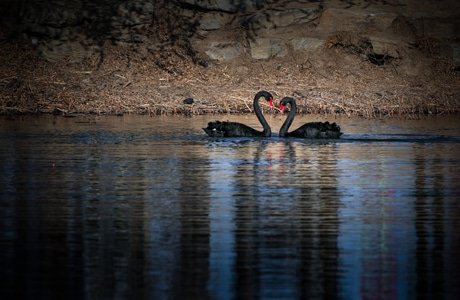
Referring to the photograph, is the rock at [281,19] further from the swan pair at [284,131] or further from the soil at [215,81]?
the swan pair at [284,131]

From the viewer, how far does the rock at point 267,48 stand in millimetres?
37750

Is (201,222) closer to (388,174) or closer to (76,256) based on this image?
(76,256)

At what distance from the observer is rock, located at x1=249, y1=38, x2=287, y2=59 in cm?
3775

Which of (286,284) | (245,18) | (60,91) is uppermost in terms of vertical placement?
(245,18)

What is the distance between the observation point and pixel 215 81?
1380 inches

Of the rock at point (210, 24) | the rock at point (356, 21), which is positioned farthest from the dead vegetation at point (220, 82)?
the rock at point (210, 24)

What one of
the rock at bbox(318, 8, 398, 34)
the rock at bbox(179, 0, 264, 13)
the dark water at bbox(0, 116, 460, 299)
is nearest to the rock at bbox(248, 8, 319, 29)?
the rock at bbox(318, 8, 398, 34)

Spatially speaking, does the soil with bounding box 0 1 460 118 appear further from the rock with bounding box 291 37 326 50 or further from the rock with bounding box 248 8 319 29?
the rock with bounding box 248 8 319 29

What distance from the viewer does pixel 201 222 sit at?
11.0m

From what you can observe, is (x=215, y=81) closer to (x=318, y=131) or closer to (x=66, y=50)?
(x=66, y=50)

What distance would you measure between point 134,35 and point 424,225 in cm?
2878

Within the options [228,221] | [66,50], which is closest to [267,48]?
[66,50]

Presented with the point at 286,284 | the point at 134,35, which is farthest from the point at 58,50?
the point at 286,284

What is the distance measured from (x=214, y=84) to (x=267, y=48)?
4.16 meters
